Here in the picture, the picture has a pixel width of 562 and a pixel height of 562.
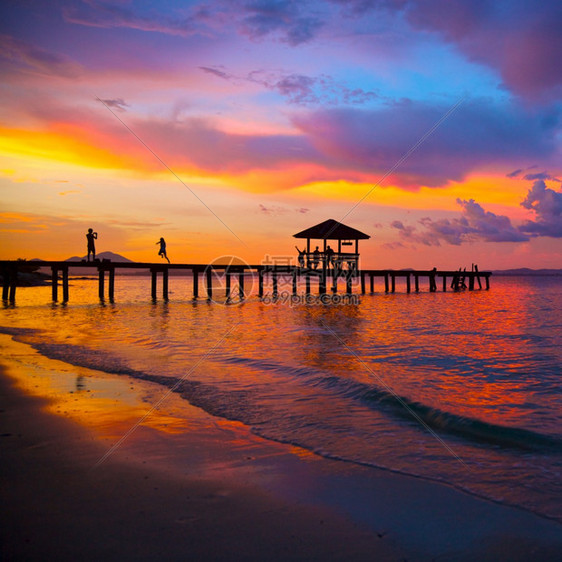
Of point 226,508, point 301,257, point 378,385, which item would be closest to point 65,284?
point 301,257

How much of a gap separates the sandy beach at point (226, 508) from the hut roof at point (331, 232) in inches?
1110

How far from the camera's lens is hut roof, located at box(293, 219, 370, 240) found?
32259 mm

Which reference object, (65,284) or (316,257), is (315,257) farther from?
(65,284)

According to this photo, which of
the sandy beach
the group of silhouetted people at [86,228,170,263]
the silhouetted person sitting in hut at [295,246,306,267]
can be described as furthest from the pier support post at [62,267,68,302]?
the sandy beach

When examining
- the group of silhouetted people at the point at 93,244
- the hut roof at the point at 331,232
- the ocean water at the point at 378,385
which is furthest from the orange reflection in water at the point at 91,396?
the hut roof at the point at 331,232

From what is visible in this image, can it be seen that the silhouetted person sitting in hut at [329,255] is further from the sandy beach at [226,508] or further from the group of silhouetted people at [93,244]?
the sandy beach at [226,508]

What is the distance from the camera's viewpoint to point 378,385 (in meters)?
7.88

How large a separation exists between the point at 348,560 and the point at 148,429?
9.73 feet

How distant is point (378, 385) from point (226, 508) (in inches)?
204

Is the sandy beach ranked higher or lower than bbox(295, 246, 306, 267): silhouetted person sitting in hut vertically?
lower

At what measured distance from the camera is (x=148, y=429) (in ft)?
16.2

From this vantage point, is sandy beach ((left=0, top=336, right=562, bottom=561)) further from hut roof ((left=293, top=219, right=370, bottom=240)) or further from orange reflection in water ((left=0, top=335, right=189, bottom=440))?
hut roof ((left=293, top=219, right=370, bottom=240))

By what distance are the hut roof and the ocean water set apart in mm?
15381

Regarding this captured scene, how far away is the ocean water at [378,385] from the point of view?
433 centimetres
